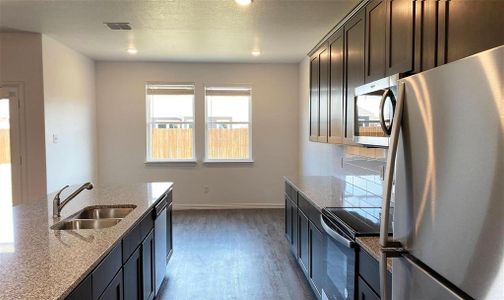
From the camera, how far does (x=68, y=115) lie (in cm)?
496

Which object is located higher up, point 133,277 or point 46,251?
point 46,251

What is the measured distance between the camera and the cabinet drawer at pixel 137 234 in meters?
1.99

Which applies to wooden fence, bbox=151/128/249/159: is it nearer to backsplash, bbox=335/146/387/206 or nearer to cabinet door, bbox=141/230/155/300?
backsplash, bbox=335/146/387/206

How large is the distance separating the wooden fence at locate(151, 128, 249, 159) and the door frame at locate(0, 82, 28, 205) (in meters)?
2.14

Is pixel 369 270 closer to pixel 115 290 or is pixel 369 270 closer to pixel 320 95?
pixel 115 290

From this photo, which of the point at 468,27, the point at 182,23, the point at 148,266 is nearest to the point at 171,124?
the point at 182,23

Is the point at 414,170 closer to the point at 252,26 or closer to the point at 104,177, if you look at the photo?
the point at 252,26

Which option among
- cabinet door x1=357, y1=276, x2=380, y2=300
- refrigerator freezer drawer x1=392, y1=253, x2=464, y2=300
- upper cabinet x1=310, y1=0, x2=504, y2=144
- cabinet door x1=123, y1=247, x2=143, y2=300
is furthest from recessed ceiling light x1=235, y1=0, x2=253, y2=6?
refrigerator freezer drawer x1=392, y1=253, x2=464, y2=300

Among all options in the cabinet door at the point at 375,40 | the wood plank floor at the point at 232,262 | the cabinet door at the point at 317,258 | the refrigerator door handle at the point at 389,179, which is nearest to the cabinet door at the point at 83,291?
the refrigerator door handle at the point at 389,179

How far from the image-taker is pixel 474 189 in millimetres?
781

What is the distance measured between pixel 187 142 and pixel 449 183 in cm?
560

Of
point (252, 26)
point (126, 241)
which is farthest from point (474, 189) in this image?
point (252, 26)

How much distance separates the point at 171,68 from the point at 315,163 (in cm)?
288

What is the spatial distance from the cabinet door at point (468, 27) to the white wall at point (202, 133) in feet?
15.5
